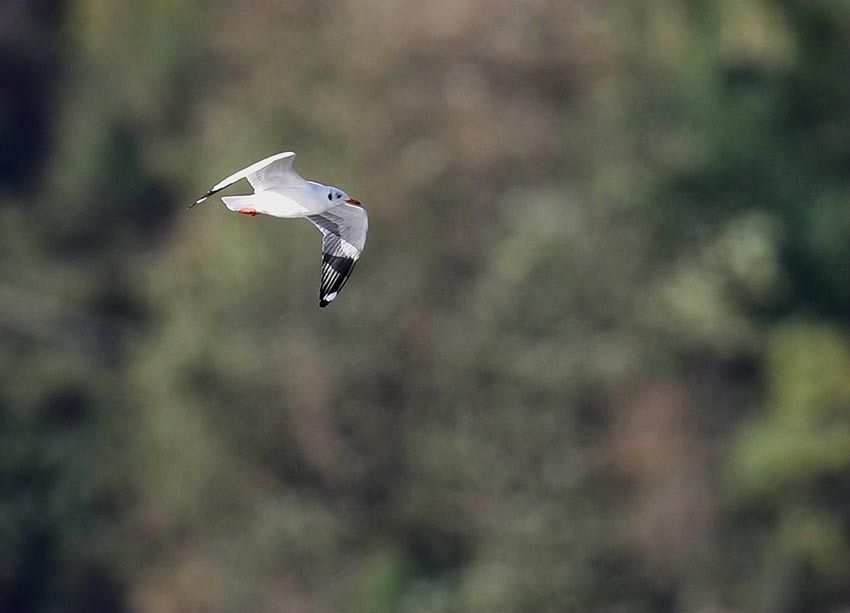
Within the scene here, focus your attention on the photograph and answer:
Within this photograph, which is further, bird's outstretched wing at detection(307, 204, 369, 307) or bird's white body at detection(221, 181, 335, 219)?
bird's outstretched wing at detection(307, 204, 369, 307)

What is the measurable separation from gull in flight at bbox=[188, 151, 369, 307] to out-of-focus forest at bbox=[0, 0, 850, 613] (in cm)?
1183

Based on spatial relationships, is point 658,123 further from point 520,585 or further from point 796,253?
point 520,585

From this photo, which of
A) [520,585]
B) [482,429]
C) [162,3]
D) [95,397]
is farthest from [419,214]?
[162,3]

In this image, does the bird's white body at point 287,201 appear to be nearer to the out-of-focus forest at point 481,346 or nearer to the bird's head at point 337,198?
the bird's head at point 337,198

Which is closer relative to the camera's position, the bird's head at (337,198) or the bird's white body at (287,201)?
the bird's white body at (287,201)

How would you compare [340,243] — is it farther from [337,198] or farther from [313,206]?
[313,206]

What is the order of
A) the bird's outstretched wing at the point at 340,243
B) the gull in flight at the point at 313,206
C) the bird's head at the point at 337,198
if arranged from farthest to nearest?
the bird's outstretched wing at the point at 340,243
the bird's head at the point at 337,198
the gull in flight at the point at 313,206

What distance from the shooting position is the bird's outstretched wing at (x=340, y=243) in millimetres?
13367

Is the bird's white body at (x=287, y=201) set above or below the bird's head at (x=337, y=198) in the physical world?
below

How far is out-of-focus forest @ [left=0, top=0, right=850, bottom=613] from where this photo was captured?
26031 millimetres

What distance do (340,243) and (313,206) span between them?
0.96m

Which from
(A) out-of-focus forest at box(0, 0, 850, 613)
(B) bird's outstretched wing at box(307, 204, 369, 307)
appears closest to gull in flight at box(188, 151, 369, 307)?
(B) bird's outstretched wing at box(307, 204, 369, 307)

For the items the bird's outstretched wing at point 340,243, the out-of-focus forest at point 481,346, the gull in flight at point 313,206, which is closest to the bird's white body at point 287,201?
the gull in flight at point 313,206

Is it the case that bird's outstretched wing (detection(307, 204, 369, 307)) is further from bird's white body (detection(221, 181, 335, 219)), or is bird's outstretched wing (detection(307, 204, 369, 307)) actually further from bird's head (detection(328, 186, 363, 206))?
bird's white body (detection(221, 181, 335, 219))
